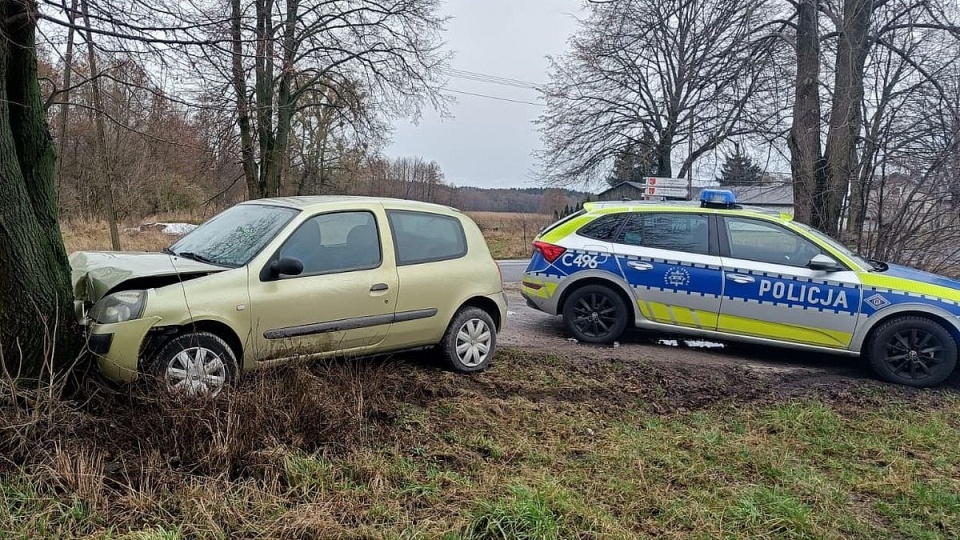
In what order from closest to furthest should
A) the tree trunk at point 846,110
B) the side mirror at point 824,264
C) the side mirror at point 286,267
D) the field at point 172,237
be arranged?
the side mirror at point 286,267 < the side mirror at point 824,264 < the tree trunk at point 846,110 < the field at point 172,237

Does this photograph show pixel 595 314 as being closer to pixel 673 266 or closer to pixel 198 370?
pixel 673 266

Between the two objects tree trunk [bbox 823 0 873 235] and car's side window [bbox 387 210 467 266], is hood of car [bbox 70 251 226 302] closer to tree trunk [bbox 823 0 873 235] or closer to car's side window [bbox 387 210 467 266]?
car's side window [bbox 387 210 467 266]

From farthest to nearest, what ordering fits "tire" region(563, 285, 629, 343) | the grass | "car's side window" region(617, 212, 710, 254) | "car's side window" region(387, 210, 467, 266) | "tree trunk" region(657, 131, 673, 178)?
1. "tree trunk" region(657, 131, 673, 178)
2. "tire" region(563, 285, 629, 343)
3. "car's side window" region(617, 212, 710, 254)
4. "car's side window" region(387, 210, 467, 266)
5. the grass

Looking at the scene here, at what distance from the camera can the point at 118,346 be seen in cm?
379

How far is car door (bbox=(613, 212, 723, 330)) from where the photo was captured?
6.66m

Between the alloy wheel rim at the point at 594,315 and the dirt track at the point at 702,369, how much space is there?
0.72 ft

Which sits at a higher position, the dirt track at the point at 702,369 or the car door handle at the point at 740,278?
the car door handle at the point at 740,278

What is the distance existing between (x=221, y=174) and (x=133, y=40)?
14.6 metres

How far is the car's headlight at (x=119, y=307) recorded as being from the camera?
3836mm

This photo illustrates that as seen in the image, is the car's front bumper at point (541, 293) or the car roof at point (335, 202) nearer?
the car roof at point (335, 202)

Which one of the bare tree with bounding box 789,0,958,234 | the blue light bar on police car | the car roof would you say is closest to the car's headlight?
the car roof

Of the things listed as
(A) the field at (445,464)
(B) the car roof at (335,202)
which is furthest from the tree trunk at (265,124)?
(A) the field at (445,464)

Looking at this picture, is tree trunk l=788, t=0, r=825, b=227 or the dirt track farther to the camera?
tree trunk l=788, t=0, r=825, b=227

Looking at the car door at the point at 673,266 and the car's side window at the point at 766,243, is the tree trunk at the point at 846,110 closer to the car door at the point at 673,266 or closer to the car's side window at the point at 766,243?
the car's side window at the point at 766,243
